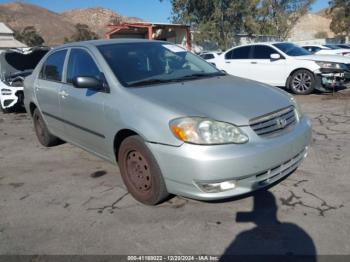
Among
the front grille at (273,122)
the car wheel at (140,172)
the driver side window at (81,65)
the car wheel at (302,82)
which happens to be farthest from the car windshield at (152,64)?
the car wheel at (302,82)

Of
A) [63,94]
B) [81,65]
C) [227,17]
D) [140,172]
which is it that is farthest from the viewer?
[227,17]

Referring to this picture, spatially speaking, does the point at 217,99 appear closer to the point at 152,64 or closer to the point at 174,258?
the point at 152,64

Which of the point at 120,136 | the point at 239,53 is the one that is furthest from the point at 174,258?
the point at 239,53

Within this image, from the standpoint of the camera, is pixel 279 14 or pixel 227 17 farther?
pixel 279 14

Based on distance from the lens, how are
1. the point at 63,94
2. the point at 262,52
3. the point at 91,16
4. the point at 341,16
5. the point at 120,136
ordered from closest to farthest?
the point at 120,136
the point at 63,94
the point at 262,52
the point at 341,16
the point at 91,16

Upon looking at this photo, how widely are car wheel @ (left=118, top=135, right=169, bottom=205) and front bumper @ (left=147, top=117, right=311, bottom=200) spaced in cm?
10

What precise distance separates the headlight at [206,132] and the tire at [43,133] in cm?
326

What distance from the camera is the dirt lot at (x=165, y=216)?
3.07 m

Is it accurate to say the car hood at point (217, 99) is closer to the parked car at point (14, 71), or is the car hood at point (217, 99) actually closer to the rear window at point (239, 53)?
the parked car at point (14, 71)

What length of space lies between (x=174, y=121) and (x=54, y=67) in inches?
108

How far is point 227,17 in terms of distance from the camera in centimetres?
2955

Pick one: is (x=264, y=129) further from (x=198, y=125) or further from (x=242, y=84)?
(x=242, y=84)

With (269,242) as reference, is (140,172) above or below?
above

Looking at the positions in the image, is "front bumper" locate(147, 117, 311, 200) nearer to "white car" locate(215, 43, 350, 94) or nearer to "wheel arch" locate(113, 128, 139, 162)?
"wheel arch" locate(113, 128, 139, 162)
